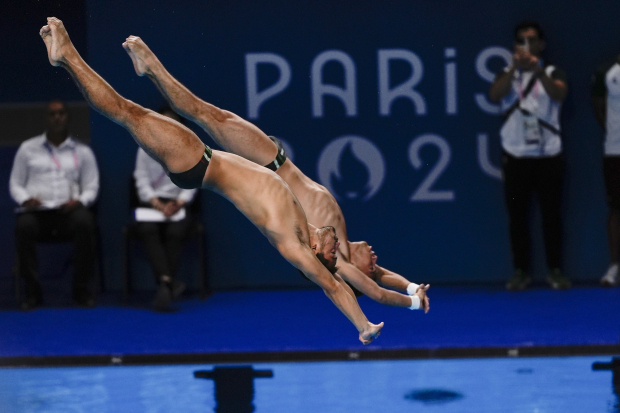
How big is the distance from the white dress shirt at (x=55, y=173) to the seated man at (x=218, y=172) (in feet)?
13.3

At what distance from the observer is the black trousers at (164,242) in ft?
28.8

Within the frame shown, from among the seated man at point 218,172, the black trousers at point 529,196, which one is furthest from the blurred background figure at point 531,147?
the seated man at point 218,172

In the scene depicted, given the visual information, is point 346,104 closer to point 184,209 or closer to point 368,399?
point 184,209

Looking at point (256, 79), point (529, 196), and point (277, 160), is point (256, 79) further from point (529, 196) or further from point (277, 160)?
point (277, 160)

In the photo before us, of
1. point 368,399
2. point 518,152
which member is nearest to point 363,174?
point 518,152

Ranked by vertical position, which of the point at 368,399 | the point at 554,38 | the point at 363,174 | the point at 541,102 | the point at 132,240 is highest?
the point at 554,38

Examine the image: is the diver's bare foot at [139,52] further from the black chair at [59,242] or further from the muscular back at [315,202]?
the black chair at [59,242]

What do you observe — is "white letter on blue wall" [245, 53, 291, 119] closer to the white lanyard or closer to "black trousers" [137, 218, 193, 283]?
"black trousers" [137, 218, 193, 283]

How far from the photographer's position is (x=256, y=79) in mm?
9531

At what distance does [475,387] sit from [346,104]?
3.76 m

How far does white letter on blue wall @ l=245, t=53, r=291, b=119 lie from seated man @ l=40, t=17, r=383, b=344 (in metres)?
4.36

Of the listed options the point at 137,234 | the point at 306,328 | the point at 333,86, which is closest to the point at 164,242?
the point at 137,234

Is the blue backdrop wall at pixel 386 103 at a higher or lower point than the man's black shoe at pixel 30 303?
higher

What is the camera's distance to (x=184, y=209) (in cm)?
912
